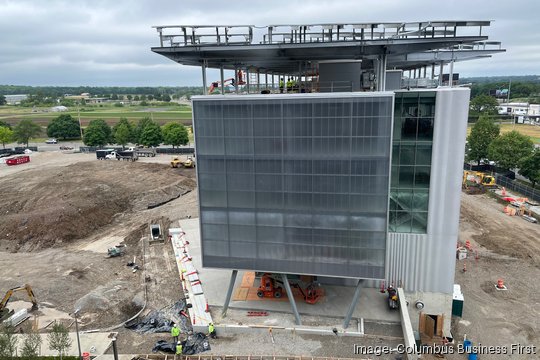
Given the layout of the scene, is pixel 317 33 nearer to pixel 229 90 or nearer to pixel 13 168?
pixel 229 90

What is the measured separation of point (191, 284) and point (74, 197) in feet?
98.2

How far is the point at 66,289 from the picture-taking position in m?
31.0

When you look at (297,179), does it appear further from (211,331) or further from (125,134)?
(125,134)

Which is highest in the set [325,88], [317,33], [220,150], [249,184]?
[317,33]

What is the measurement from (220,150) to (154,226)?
20.7m

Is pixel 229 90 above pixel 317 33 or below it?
below

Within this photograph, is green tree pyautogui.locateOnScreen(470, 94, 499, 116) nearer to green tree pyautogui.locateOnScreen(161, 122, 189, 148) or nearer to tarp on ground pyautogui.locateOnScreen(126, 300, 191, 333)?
green tree pyautogui.locateOnScreen(161, 122, 189, 148)

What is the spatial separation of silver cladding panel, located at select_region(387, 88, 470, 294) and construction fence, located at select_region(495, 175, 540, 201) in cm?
3748

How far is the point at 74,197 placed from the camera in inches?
2036

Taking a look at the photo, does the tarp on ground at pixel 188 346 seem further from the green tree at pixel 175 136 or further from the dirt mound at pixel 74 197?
the green tree at pixel 175 136

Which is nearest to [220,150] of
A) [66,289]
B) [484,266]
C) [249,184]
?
[249,184]

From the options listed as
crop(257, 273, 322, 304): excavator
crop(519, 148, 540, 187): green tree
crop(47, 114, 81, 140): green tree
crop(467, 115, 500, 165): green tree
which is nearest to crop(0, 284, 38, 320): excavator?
crop(257, 273, 322, 304): excavator

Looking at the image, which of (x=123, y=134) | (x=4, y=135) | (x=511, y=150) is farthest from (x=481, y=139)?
(x=4, y=135)

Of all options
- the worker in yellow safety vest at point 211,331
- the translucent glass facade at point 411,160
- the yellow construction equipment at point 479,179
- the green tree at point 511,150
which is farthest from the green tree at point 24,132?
the green tree at point 511,150
